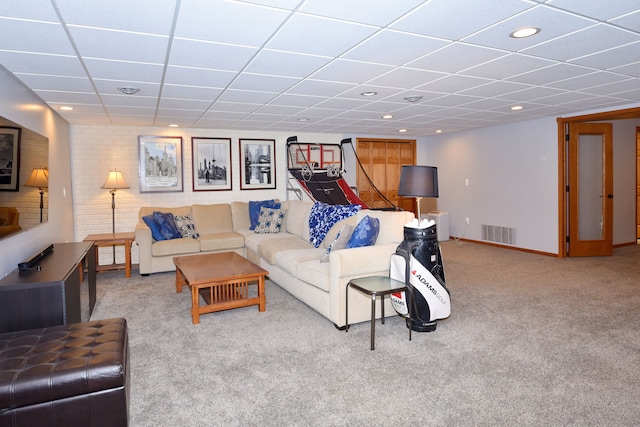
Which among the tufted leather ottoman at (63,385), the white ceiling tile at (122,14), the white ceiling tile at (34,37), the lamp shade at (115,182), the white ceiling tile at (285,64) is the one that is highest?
the white ceiling tile at (285,64)

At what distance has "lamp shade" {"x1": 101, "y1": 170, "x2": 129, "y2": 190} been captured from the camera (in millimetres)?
6273

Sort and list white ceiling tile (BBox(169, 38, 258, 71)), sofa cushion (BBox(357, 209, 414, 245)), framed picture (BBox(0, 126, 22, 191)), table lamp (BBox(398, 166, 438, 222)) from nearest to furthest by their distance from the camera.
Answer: white ceiling tile (BBox(169, 38, 258, 71))
framed picture (BBox(0, 126, 22, 191))
table lamp (BBox(398, 166, 438, 222))
sofa cushion (BBox(357, 209, 414, 245))

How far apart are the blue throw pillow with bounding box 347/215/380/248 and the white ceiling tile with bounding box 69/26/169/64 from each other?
7.20ft

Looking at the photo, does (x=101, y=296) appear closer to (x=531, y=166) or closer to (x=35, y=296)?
(x=35, y=296)

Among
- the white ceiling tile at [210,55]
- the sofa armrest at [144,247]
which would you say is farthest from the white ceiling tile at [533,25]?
the sofa armrest at [144,247]

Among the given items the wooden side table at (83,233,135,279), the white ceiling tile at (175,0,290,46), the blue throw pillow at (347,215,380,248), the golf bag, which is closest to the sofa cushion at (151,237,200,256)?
the wooden side table at (83,233,135,279)

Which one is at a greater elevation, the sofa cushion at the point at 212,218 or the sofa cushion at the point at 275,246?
the sofa cushion at the point at 212,218

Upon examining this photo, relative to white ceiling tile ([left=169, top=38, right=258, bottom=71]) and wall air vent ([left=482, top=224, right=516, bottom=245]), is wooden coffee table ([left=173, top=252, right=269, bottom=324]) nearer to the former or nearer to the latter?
white ceiling tile ([left=169, top=38, right=258, bottom=71])

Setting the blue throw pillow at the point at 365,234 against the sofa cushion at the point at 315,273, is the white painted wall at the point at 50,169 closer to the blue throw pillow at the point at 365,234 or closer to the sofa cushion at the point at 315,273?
the sofa cushion at the point at 315,273

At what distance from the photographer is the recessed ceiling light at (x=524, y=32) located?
8.83ft

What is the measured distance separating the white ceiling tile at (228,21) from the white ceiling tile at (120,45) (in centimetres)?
27

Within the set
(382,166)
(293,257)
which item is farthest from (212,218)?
(382,166)

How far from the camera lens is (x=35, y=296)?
9.27 feet

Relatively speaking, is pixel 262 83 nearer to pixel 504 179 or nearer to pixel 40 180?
pixel 40 180
